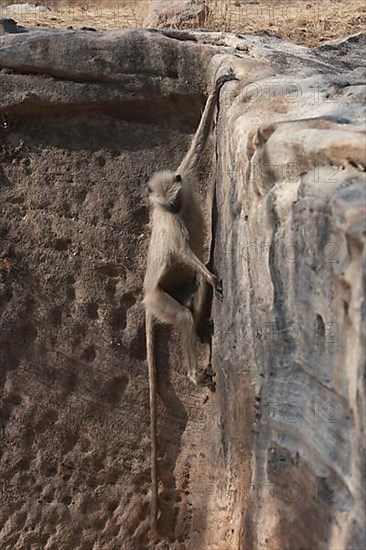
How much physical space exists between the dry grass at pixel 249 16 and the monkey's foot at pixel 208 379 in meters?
3.81

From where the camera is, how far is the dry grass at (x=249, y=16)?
333 inches

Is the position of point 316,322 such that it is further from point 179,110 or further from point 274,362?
point 179,110

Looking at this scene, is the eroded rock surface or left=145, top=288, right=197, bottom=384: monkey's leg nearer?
left=145, top=288, right=197, bottom=384: monkey's leg

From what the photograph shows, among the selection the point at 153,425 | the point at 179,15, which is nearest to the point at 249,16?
the point at 179,15

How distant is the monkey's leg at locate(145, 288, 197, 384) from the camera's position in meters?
5.36

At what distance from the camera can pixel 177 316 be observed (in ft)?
17.6

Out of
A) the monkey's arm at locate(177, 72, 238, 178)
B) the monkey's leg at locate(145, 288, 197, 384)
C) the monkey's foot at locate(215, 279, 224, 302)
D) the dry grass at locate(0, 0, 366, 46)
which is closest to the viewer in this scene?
the monkey's foot at locate(215, 279, 224, 302)

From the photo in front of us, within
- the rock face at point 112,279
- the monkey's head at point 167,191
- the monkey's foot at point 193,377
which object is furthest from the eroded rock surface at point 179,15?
the monkey's foot at point 193,377

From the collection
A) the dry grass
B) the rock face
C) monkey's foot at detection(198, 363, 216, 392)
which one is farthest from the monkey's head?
the dry grass

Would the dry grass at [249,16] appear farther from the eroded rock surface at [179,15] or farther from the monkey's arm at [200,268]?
the monkey's arm at [200,268]

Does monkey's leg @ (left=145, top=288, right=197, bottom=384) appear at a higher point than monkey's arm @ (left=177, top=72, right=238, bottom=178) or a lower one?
lower

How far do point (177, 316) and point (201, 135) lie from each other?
1117mm

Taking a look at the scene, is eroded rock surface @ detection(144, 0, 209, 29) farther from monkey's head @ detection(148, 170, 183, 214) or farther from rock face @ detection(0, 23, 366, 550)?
monkey's head @ detection(148, 170, 183, 214)

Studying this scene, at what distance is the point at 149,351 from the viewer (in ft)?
17.6
